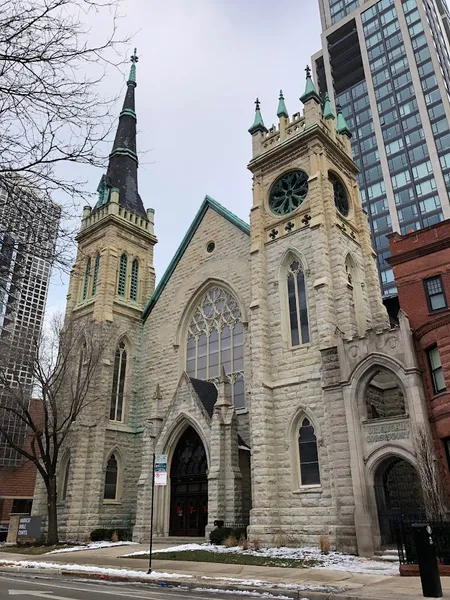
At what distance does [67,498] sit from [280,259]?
1611 cm

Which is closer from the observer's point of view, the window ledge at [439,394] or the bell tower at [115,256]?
the window ledge at [439,394]

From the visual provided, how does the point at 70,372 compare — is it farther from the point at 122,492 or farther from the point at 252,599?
the point at 252,599

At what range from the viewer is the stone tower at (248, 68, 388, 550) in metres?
18.5

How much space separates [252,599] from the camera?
889 centimetres

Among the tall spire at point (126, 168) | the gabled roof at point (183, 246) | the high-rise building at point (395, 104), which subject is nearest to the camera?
the gabled roof at point (183, 246)

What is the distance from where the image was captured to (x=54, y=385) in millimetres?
26781

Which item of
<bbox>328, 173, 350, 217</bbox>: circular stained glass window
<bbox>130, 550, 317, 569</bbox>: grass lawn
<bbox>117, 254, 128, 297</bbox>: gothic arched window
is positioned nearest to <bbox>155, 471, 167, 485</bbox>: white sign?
<bbox>130, 550, 317, 569</bbox>: grass lawn

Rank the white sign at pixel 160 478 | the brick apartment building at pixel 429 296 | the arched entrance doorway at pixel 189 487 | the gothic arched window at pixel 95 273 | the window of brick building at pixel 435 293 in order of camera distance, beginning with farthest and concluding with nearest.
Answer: the gothic arched window at pixel 95 273 < the arched entrance doorway at pixel 189 487 < the window of brick building at pixel 435 293 < the brick apartment building at pixel 429 296 < the white sign at pixel 160 478

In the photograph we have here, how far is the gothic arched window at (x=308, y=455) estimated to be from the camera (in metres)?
19.3

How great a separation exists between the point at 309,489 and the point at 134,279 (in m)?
18.9

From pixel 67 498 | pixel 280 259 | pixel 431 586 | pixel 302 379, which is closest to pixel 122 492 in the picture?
pixel 67 498

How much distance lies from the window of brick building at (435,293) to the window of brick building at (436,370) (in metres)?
3.05

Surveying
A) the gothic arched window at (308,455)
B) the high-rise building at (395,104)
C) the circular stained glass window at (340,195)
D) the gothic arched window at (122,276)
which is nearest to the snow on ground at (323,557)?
the gothic arched window at (308,455)

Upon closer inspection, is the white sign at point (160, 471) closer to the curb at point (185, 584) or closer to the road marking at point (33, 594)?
the curb at point (185, 584)
